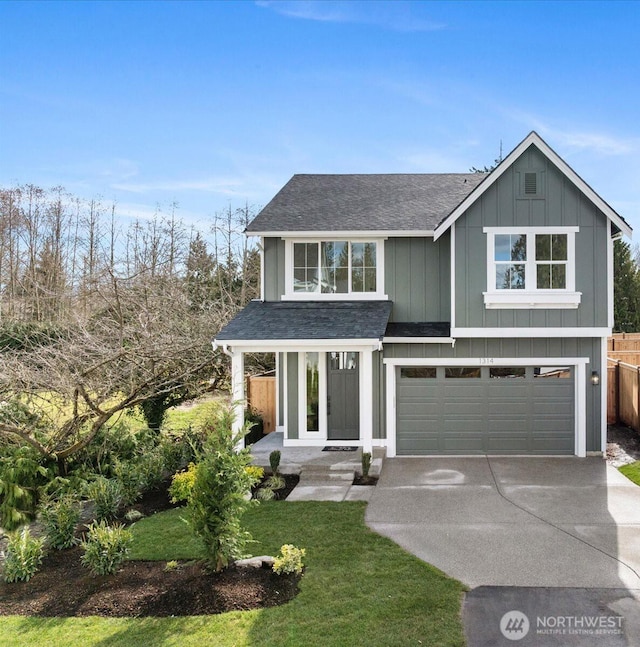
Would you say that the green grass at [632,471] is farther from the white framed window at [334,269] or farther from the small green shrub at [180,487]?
the small green shrub at [180,487]

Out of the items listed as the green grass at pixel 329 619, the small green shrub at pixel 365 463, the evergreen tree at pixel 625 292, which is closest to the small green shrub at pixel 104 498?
the green grass at pixel 329 619

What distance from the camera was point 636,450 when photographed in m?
12.1

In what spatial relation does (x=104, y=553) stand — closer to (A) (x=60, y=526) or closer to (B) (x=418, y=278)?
(A) (x=60, y=526)

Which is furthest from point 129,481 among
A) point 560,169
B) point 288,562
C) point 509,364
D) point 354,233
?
point 560,169

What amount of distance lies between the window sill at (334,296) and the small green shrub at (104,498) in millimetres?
6386

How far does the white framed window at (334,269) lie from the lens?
13.1m

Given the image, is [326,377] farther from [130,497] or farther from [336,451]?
[130,497]

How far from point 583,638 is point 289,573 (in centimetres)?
316

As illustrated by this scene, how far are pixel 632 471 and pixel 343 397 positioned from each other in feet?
21.0

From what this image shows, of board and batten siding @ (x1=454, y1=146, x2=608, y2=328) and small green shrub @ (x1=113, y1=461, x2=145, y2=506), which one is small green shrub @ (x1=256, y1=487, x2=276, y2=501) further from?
board and batten siding @ (x1=454, y1=146, x2=608, y2=328)

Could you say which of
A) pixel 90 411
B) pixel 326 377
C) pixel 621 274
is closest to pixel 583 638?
pixel 326 377

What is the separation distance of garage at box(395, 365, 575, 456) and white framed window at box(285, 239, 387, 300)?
8.77 feet

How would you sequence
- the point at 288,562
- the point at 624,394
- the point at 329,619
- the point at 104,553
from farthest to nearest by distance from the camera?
the point at 624,394 < the point at 104,553 < the point at 288,562 < the point at 329,619

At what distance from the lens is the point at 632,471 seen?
10.6 metres
